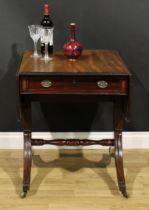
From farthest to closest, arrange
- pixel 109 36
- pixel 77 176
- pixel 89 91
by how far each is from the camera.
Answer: pixel 109 36 < pixel 77 176 < pixel 89 91

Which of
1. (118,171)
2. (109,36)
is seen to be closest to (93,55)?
(109,36)

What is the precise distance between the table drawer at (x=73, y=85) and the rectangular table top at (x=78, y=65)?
0.05 meters

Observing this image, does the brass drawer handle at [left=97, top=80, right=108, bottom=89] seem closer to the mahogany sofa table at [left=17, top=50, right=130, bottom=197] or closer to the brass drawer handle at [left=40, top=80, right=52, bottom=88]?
the mahogany sofa table at [left=17, top=50, right=130, bottom=197]

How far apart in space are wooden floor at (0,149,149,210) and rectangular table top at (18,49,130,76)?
81 centimetres

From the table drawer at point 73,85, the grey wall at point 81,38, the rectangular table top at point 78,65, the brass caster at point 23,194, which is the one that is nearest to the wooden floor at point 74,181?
the brass caster at point 23,194

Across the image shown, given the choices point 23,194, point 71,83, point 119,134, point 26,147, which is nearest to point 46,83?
point 71,83

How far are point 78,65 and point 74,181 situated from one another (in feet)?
2.70

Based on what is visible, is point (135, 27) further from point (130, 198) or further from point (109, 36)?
point (130, 198)

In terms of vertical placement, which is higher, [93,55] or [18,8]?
[18,8]

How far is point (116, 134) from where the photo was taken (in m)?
→ 2.90

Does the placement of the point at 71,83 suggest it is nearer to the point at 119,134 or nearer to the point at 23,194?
the point at 119,134

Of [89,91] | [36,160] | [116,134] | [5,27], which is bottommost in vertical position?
[36,160]

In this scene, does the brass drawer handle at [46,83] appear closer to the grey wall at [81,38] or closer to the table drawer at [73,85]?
the table drawer at [73,85]

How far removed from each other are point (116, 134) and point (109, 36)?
2.67 feet
